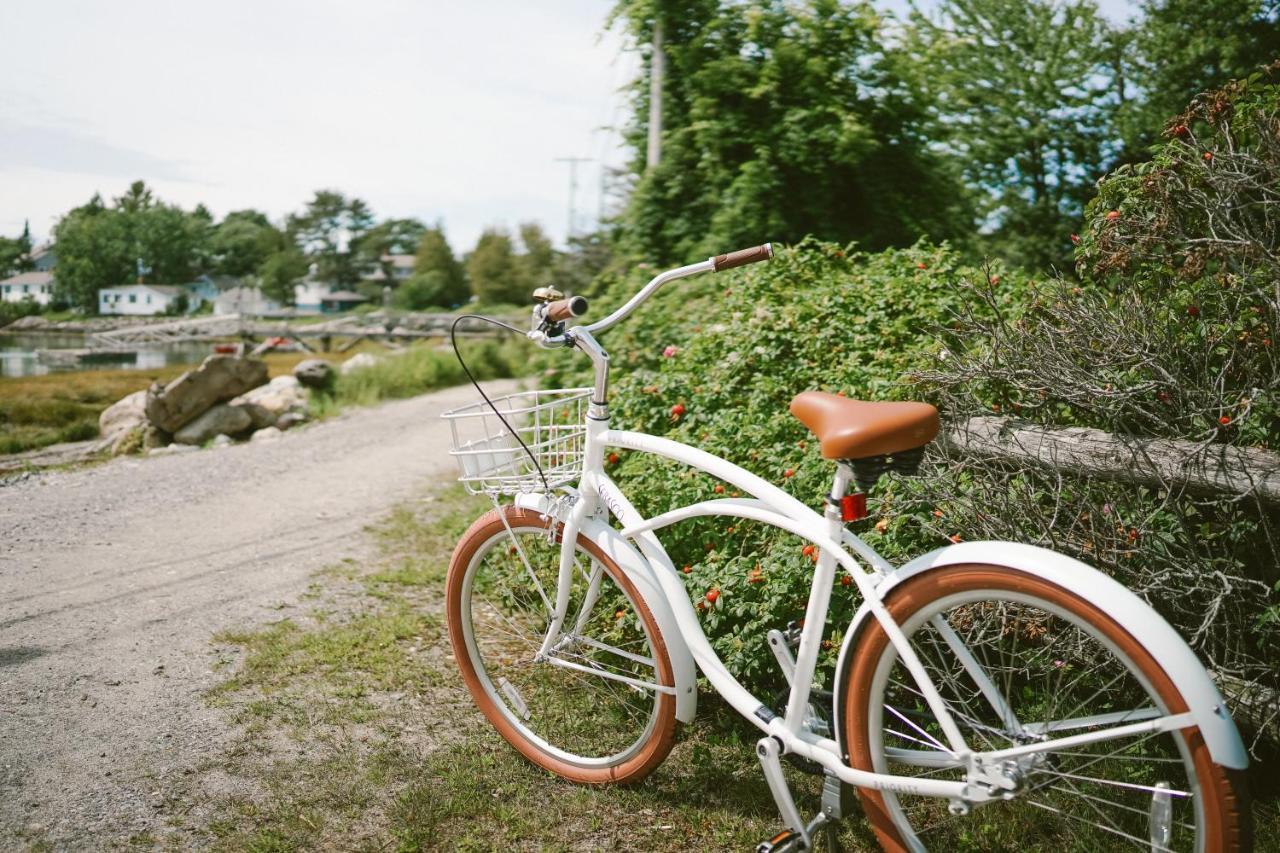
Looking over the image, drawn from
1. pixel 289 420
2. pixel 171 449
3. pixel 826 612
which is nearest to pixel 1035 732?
pixel 826 612

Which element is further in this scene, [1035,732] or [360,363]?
[360,363]

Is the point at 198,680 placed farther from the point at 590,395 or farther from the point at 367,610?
the point at 590,395

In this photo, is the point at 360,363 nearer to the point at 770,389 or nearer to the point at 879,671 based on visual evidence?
the point at 770,389

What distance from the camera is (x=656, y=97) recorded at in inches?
306

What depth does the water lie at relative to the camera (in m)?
23.4

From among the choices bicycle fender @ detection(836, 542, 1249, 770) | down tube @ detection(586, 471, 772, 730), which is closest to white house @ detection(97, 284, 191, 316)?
down tube @ detection(586, 471, 772, 730)

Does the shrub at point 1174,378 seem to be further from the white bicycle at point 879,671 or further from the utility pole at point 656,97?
the utility pole at point 656,97

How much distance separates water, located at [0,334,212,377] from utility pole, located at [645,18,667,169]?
1856cm

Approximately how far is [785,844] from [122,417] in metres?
13.5

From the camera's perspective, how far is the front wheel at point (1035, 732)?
65.7 inches

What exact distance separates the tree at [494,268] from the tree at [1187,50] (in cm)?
2973

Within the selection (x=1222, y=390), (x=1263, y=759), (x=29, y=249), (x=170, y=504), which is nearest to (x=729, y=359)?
(x=1222, y=390)

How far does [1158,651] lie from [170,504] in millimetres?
6844

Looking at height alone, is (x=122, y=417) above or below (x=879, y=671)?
below
